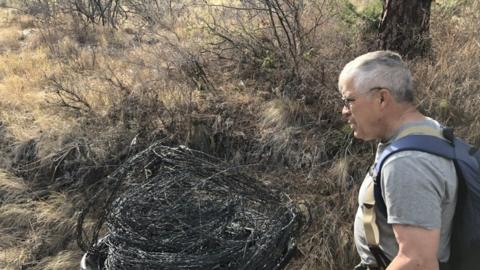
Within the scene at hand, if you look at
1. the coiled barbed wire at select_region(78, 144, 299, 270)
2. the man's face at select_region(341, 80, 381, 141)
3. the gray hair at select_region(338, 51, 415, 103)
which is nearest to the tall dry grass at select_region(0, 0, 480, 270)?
the coiled barbed wire at select_region(78, 144, 299, 270)

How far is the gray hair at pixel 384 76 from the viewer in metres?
1.96

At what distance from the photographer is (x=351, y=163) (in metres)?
4.30

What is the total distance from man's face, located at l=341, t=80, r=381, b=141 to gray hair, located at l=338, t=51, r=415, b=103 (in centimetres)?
3

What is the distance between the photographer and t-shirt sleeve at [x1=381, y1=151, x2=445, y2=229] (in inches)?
70.7

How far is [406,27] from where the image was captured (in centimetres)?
505

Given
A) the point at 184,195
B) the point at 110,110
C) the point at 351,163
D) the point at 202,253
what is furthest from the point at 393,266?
the point at 110,110

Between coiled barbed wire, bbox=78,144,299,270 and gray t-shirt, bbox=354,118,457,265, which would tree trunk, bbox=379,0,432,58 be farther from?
gray t-shirt, bbox=354,118,457,265

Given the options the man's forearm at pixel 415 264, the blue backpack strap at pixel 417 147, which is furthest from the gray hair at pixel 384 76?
the man's forearm at pixel 415 264

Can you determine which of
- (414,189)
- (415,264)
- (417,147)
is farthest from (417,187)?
(415,264)

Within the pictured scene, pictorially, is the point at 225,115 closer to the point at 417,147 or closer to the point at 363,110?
the point at 363,110

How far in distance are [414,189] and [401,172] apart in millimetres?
69

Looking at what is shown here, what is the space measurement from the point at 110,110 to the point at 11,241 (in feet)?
5.43

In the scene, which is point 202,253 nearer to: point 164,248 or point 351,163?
point 164,248

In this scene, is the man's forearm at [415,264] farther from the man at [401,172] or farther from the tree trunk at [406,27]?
the tree trunk at [406,27]
